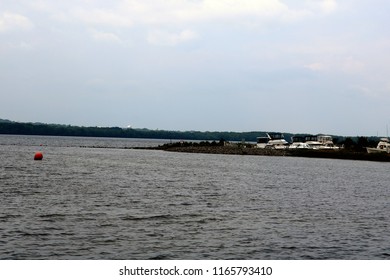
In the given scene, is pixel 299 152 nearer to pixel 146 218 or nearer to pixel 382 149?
pixel 382 149

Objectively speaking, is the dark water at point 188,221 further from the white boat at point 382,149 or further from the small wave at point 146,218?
the white boat at point 382,149

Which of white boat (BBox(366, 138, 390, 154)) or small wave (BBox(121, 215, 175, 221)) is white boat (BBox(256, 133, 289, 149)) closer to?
white boat (BBox(366, 138, 390, 154))

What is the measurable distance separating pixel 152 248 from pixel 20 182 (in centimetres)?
3345

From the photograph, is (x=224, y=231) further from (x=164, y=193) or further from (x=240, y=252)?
(x=164, y=193)

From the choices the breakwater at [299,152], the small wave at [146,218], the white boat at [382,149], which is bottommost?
the small wave at [146,218]

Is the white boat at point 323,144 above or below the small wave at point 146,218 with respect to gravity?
above

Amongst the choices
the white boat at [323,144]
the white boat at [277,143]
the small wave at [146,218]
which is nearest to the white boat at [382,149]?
the white boat at [323,144]

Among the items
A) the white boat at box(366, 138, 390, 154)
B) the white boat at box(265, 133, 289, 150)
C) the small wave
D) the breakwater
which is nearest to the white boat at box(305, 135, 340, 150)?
the breakwater

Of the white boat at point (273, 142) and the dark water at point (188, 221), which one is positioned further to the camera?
the white boat at point (273, 142)

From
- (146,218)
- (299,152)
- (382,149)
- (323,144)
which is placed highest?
(323,144)

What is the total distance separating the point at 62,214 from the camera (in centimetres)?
3381

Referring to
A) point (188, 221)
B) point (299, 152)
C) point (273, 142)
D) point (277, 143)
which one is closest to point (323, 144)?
point (277, 143)

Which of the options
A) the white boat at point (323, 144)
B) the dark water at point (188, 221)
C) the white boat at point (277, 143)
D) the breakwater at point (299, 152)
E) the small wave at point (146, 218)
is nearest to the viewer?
the dark water at point (188, 221)

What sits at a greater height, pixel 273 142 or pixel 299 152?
pixel 273 142
